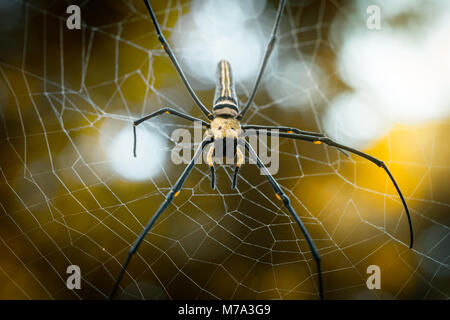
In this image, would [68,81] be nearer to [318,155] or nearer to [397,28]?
[318,155]

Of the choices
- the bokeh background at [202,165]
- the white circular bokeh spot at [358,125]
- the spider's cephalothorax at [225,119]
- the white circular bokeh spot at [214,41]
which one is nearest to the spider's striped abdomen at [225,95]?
the spider's cephalothorax at [225,119]

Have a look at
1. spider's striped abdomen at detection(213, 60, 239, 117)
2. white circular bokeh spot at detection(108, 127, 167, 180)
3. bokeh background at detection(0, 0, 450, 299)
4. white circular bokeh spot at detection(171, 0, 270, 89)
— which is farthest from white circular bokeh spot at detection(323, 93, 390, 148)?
white circular bokeh spot at detection(108, 127, 167, 180)

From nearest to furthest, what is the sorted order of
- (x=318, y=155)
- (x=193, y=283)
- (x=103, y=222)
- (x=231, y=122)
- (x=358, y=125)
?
(x=231, y=122), (x=103, y=222), (x=193, y=283), (x=358, y=125), (x=318, y=155)

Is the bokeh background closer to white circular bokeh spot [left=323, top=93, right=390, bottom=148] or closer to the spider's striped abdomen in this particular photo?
white circular bokeh spot [left=323, top=93, right=390, bottom=148]

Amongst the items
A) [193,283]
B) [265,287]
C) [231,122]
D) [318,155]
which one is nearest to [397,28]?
[318,155]

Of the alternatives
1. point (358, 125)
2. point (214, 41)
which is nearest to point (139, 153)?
point (214, 41)

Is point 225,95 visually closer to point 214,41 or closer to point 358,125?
point 214,41
